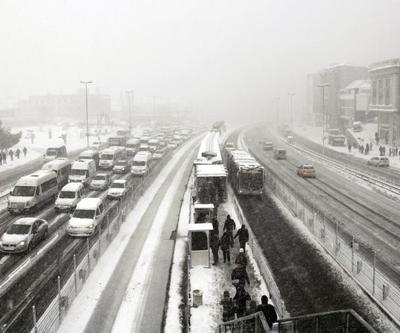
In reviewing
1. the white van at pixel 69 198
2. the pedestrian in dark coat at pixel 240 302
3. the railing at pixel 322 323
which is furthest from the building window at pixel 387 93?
the railing at pixel 322 323

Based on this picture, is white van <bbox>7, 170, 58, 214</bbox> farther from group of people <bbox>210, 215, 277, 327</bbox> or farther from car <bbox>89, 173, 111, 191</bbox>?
group of people <bbox>210, 215, 277, 327</bbox>

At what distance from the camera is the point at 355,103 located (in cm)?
10994

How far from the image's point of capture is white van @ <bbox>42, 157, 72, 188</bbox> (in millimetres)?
40478

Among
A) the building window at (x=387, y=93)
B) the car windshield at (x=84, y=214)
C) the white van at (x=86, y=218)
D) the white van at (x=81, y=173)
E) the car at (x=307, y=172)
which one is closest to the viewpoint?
the white van at (x=86, y=218)

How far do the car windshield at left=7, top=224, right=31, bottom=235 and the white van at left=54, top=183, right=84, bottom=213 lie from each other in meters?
7.86

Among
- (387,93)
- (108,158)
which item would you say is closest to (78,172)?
(108,158)

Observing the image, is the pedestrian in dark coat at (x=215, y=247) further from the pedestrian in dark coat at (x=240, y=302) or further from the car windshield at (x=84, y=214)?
the car windshield at (x=84, y=214)

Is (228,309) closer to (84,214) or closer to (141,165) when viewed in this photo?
(84,214)

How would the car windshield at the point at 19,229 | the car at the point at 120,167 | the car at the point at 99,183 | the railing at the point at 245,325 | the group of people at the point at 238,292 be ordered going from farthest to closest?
the car at the point at 120,167 → the car at the point at 99,183 → the car windshield at the point at 19,229 → the group of people at the point at 238,292 → the railing at the point at 245,325

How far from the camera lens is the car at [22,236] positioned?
24.4m

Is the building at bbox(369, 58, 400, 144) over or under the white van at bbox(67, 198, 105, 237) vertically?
over

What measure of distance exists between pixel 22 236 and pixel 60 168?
16932 millimetres

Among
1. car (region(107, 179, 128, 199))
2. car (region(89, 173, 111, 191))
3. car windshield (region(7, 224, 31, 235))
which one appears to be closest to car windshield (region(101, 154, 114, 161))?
car (region(89, 173, 111, 191))

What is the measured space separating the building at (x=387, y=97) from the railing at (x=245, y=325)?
71.7 meters
